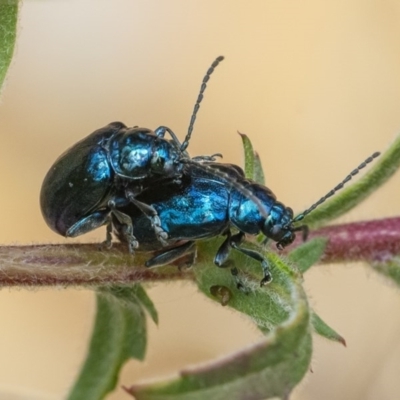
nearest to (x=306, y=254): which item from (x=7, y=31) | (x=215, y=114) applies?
(x=7, y=31)

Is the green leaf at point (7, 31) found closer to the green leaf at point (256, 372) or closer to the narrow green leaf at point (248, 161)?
the narrow green leaf at point (248, 161)

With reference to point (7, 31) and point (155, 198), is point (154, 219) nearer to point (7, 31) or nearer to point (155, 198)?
point (155, 198)

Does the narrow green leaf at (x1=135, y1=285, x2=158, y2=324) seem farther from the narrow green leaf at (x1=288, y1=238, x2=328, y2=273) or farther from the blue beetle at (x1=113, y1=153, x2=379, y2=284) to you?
the narrow green leaf at (x1=288, y1=238, x2=328, y2=273)

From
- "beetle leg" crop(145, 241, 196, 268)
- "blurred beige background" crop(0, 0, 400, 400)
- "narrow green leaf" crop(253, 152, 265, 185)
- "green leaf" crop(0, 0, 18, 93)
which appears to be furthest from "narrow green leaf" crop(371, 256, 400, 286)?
"blurred beige background" crop(0, 0, 400, 400)

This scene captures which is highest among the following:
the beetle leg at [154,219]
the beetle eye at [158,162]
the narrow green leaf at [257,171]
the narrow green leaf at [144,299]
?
the narrow green leaf at [257,171]

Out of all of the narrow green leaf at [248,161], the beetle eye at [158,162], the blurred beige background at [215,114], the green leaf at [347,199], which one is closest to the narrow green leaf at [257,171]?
the narrow green leaf at [248,161]

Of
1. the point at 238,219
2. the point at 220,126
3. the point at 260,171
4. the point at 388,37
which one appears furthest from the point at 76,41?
the point at 238,219
